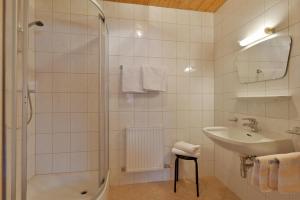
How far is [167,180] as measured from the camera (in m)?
2.62

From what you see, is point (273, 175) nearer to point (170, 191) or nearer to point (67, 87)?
point (170, 191)

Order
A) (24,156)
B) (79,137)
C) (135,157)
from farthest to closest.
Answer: (135,157), (79,137), (24,156)

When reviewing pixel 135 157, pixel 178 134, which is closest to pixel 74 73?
pixel 135 157

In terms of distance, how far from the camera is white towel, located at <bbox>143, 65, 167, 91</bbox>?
242 cm

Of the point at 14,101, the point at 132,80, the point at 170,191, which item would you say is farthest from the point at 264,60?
the point at 14,101

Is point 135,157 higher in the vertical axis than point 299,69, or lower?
lower

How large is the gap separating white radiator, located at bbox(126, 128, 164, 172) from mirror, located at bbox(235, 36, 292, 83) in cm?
126

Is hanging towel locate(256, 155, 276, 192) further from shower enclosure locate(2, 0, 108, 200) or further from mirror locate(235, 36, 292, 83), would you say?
shower enclosure locate(2, 0, 108, 200)

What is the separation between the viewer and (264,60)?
1.79m

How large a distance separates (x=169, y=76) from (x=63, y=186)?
1804 mm

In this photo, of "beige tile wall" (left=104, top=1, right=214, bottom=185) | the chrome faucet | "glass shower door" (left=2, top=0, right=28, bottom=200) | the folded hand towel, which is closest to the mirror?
the chrome faucet

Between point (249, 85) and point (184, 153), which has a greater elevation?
point (249, 85)

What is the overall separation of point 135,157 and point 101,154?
473 mm

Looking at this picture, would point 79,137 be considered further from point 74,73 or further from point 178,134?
point 178,134
